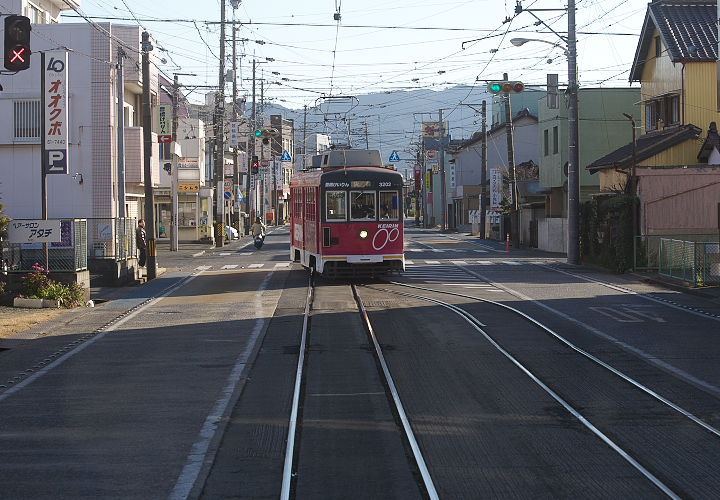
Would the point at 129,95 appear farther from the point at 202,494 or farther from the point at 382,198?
the point at 202,494

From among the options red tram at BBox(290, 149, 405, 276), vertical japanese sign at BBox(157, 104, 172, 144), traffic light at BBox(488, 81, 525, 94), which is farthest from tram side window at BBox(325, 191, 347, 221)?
vertical japanese sign at BBox(157, 104, 172, 144)

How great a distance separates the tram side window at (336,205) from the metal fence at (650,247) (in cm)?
1077

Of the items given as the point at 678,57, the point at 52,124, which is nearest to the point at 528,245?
the point at 678,57

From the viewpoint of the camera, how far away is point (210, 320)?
64.2 ft

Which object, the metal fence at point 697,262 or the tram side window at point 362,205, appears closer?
the metal fence at point 697,262

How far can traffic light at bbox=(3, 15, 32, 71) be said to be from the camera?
14469mm

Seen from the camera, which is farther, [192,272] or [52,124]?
[192,272]

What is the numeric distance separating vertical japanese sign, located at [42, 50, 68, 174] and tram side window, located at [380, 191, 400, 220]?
8722mm

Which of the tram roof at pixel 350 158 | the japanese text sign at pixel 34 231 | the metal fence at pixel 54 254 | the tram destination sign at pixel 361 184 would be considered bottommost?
the metal fence at pixel 54 254

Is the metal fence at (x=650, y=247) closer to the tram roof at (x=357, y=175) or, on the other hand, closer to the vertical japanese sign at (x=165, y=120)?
the tram roof at (x=357, y=175)

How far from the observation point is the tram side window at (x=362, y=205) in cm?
2628

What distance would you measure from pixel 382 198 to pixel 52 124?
9.27 meters

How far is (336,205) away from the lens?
26.2 metres

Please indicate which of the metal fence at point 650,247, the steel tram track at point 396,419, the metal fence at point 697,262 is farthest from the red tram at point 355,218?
the steel tram track at point 396,419
